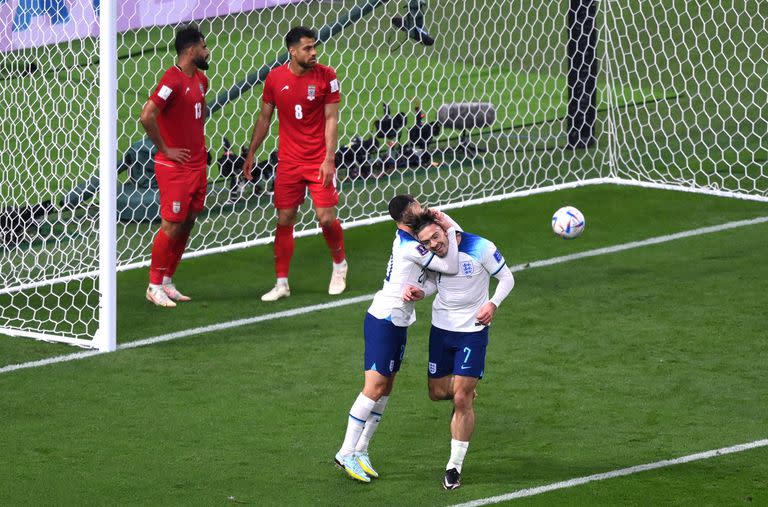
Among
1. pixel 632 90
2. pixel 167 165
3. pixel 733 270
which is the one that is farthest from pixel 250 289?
pixel 632 90

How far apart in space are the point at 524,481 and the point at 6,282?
17.0ft

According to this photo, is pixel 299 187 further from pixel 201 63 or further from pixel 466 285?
pixel 466 285

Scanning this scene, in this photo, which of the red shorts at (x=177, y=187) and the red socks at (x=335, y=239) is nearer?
the red shorts at (x=177, y=187)

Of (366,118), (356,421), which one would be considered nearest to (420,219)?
(356,421)

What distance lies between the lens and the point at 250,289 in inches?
469

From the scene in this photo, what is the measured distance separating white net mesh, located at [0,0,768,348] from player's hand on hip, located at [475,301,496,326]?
3.82 m

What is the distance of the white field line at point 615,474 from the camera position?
7.84 metres

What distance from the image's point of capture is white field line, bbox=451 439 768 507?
7.84 m

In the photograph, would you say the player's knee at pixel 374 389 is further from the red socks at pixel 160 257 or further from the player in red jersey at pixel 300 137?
the red socks at pixel 160 257

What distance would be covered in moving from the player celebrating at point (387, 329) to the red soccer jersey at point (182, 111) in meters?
3.36

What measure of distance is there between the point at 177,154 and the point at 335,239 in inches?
52.6

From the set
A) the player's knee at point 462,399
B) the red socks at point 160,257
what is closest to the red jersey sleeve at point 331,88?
the red socks at point 160,257

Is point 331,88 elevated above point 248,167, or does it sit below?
above

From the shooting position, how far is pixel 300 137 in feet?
37.6
